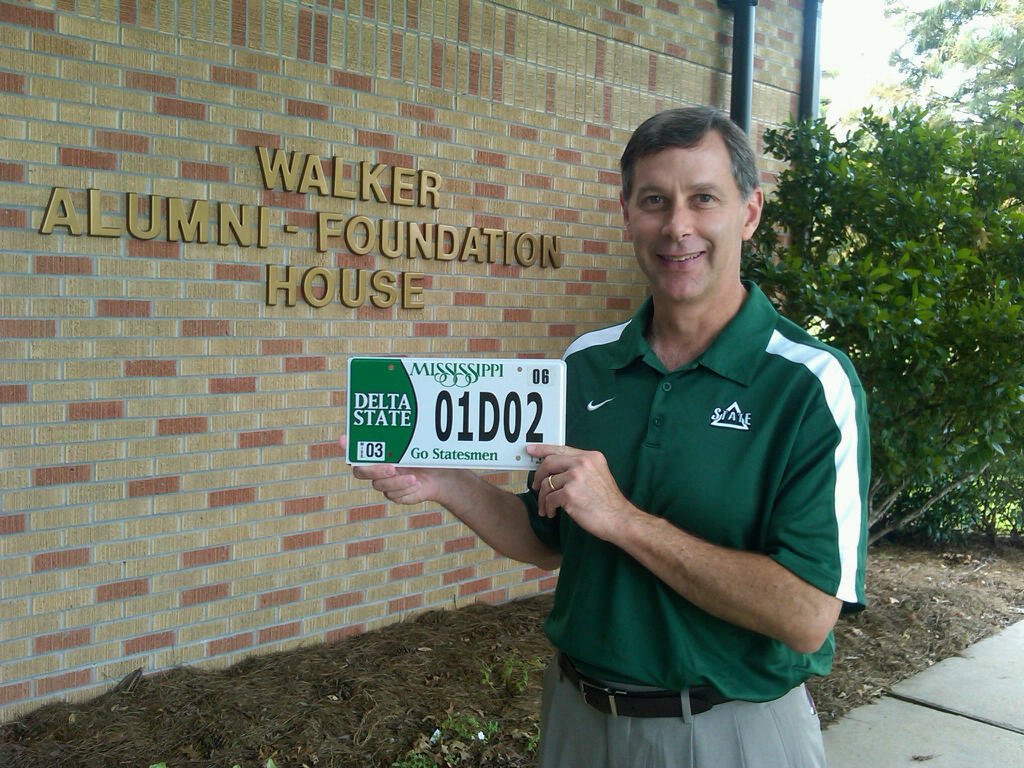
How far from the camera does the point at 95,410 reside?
3.93 metres

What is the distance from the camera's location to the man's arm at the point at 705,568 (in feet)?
5.81

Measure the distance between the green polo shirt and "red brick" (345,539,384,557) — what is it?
2829 mm

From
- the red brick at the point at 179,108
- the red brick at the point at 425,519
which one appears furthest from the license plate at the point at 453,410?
the red brick at the point at 425,519

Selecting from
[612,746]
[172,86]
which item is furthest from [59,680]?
[612,746]

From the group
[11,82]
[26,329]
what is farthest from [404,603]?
[11,82]

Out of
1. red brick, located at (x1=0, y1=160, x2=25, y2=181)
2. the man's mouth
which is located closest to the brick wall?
red brick, located at (x1=0, y1=160, x2=25, y2=181)

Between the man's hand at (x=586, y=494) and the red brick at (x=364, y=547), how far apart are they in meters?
3.08

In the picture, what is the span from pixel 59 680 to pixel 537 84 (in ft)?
11.8

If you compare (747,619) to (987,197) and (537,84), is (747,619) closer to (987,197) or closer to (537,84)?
(537,84)

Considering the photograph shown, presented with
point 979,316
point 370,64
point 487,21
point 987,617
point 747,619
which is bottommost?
point 987,617

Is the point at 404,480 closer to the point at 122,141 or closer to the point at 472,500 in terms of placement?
the point at 472,500

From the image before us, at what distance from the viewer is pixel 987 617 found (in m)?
5.91

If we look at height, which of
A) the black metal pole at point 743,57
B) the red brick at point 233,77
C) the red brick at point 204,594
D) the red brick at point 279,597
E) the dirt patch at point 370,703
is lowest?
the dirt patch at point 370,703

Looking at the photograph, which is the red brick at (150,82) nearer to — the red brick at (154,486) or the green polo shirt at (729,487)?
the red brick at (154,486)
